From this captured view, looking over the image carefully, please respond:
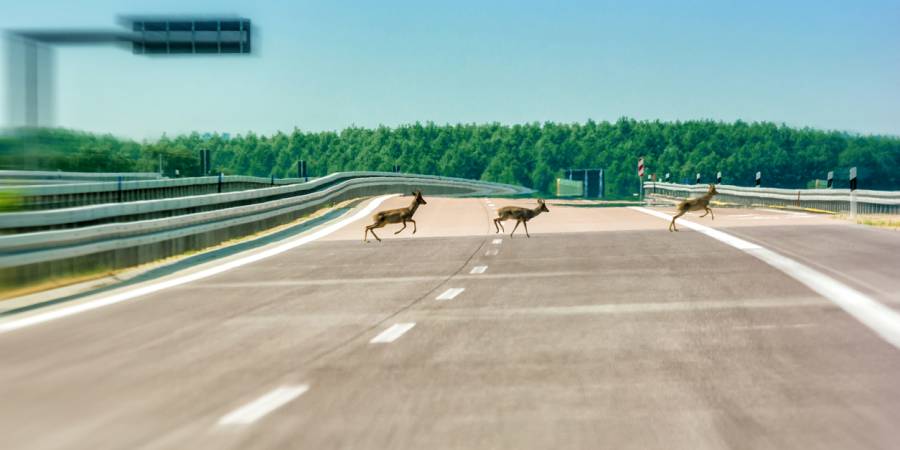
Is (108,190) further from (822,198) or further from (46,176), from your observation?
(46,176)

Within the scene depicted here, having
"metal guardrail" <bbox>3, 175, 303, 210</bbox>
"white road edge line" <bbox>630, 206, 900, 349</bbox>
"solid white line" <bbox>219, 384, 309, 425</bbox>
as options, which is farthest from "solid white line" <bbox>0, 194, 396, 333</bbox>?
"white road edge line" <bbox>630, 206, 900, 349</bbox>

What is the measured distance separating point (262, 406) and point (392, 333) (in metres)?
2.95

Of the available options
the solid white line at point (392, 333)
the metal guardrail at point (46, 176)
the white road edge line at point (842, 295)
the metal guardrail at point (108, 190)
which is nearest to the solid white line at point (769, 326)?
the white road edge line at point (842, 295)

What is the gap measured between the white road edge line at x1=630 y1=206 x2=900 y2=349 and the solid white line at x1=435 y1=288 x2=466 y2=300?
3785 millimetres

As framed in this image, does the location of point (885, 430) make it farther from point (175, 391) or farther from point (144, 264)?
point (144, 264)

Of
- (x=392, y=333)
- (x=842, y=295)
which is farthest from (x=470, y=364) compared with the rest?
(x=842, y=295)

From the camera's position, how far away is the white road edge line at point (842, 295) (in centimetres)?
926

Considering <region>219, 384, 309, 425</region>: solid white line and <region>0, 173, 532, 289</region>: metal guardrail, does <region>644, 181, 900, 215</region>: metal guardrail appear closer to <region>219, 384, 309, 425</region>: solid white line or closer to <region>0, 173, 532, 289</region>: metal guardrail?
<region>0, 173, 532, 289</region>: metal guardrail

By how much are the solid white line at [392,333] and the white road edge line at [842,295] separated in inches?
149

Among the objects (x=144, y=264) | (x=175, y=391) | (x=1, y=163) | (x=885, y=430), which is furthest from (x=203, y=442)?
(x=1, y=163)

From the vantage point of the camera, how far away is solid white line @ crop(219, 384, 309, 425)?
607 cm

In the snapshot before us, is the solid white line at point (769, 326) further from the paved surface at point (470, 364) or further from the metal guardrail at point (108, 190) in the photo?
the metal guardrail at point (108, 190)

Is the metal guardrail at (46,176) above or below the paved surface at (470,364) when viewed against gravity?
above

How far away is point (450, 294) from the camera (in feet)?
40.3
